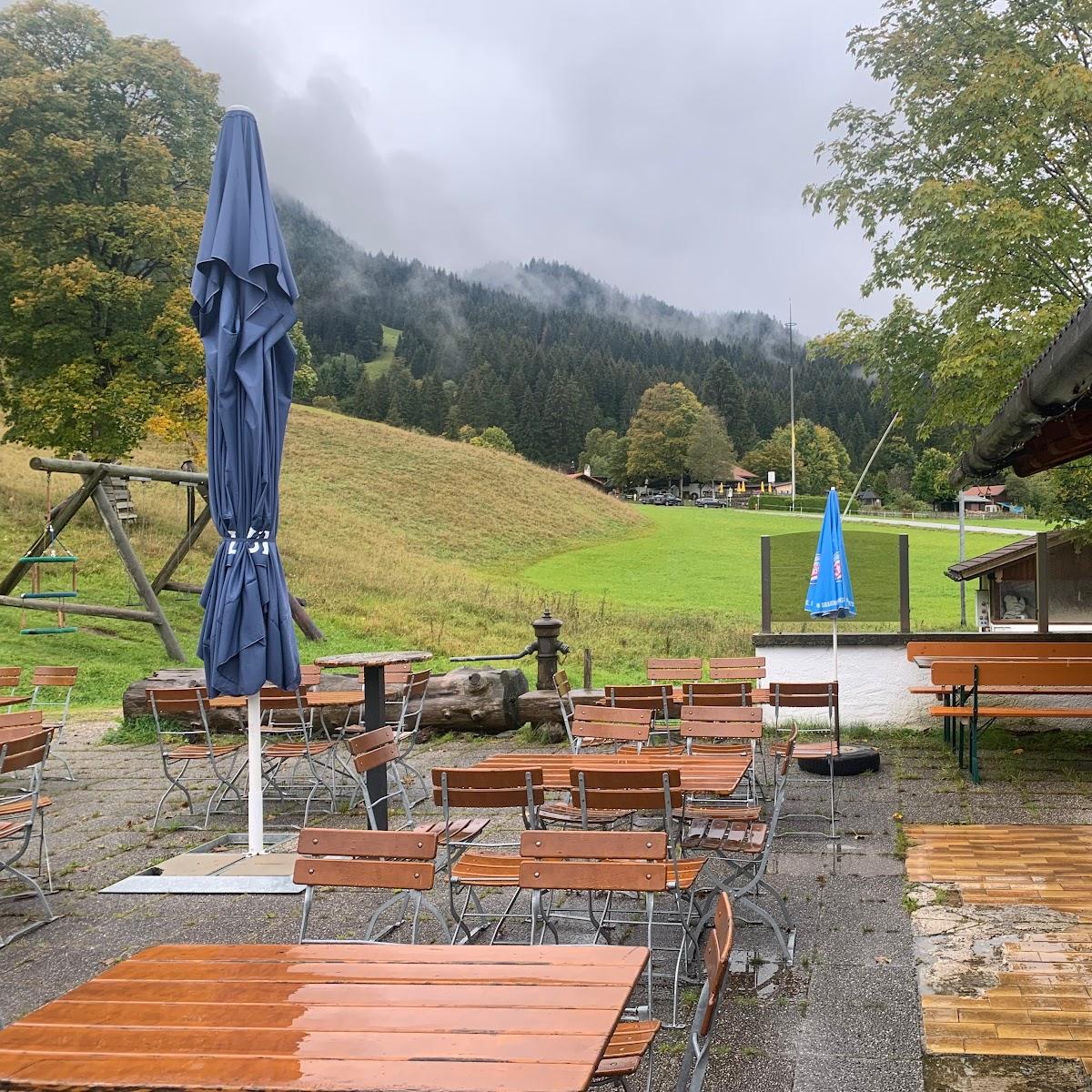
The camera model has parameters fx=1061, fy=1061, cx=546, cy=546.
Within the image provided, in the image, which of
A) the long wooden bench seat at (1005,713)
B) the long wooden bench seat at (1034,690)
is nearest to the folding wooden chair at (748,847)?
the long wooden bench seat at (1005,713)

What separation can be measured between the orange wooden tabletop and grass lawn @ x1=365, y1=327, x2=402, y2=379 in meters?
124

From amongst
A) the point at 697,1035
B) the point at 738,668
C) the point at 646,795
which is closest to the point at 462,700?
the point at 738,668

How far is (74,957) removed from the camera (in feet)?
14.8

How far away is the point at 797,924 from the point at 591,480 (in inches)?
3238

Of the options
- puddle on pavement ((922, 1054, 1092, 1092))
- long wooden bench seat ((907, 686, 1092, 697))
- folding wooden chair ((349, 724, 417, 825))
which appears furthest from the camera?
long wooden bench seat ((907, 686, 1092, 697))

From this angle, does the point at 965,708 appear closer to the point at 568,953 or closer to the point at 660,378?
the point at 568,953

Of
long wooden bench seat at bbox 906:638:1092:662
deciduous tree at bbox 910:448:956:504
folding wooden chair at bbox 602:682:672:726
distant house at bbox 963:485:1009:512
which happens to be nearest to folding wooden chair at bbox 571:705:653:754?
folding wooden chair at bbox 602:682:672:726

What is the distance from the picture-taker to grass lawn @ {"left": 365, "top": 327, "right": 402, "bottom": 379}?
13525 cm

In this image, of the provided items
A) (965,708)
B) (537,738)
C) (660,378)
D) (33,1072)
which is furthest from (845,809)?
(660,378)

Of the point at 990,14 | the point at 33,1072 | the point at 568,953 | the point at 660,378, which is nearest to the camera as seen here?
the point at 33,1072

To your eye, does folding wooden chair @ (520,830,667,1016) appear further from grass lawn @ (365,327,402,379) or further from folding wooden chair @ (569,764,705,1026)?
grass lawn @ (365,327,402,379)

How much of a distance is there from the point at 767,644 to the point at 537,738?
2443mm

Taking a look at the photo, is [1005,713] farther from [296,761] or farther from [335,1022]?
[335,1022]

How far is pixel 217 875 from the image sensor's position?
556 cm
